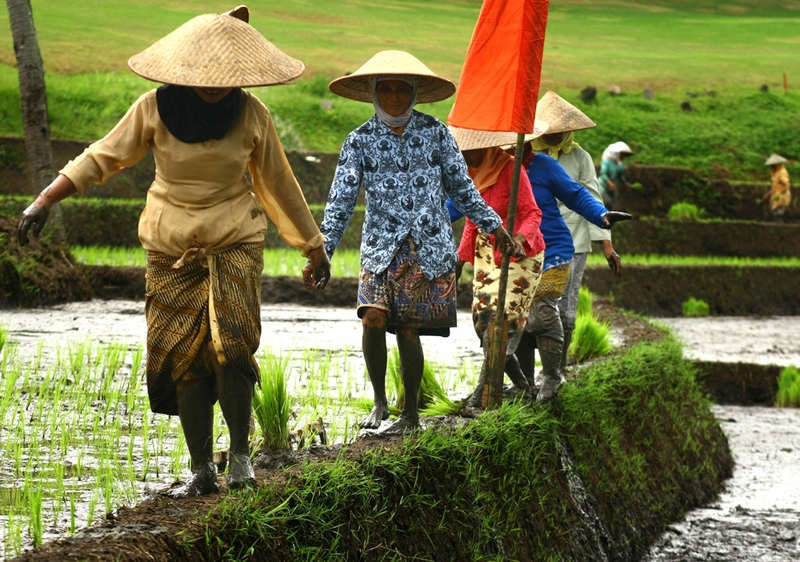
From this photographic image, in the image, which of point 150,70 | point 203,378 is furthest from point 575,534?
point 150,70

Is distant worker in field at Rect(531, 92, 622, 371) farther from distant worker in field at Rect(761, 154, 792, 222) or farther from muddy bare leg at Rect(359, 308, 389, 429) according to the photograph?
distant worker in field at Rect(761, 154, 792, 222)

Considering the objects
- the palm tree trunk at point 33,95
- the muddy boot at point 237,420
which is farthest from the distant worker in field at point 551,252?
the palm tree trunk at point 33,95

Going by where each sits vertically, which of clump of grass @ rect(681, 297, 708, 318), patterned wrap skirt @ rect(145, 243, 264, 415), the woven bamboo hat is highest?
the woven bamboo hat

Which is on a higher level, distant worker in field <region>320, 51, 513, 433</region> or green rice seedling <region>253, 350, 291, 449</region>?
distant worker in field <region>320, 51, 513, 433</region>

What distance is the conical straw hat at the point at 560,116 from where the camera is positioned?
4.89 metres

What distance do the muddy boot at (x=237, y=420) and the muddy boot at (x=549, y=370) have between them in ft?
6.29

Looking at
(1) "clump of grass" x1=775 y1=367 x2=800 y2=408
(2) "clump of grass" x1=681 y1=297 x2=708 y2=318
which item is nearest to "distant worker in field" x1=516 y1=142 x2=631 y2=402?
(1) "clump of grass" x1=775 y1=367 x2=800 y2=408

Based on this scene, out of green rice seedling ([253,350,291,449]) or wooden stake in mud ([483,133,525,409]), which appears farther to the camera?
wooden stake in mud ([483,133,525,409])

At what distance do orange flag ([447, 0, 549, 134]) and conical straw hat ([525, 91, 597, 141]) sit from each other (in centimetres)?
59

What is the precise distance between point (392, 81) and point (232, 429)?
1.54 m

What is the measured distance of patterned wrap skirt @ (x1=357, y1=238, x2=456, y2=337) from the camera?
3660mm

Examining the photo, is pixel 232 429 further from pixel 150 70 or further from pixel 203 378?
pixel 150 70

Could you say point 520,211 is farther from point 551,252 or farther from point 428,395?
point 428,395

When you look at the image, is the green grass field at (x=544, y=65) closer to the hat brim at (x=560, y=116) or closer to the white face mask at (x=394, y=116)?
the hat brim at (x=560, y=116)
